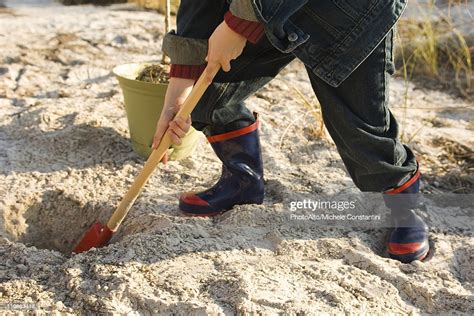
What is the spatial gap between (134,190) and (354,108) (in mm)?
723

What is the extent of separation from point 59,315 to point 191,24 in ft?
3.05

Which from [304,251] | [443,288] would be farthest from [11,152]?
[443,288]

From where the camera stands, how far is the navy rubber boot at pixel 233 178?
230 centimetres

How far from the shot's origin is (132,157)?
277cm

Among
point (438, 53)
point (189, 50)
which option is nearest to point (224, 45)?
point (189, 50)

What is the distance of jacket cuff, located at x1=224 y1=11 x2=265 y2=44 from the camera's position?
1754 mm

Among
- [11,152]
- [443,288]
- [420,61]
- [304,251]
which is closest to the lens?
[443,288]

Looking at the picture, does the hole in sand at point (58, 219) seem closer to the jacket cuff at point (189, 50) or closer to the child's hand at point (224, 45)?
the jacket cuff at point (189, 50)

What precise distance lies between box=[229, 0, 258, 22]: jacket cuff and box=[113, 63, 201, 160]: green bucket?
0.84 meters

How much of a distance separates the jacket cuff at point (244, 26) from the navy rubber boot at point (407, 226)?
754mm

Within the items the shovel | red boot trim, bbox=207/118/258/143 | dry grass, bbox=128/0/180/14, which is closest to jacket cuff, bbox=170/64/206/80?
the shovel

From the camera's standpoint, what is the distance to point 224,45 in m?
1.78

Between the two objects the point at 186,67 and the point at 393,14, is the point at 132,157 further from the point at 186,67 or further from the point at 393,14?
the point at 393,14
